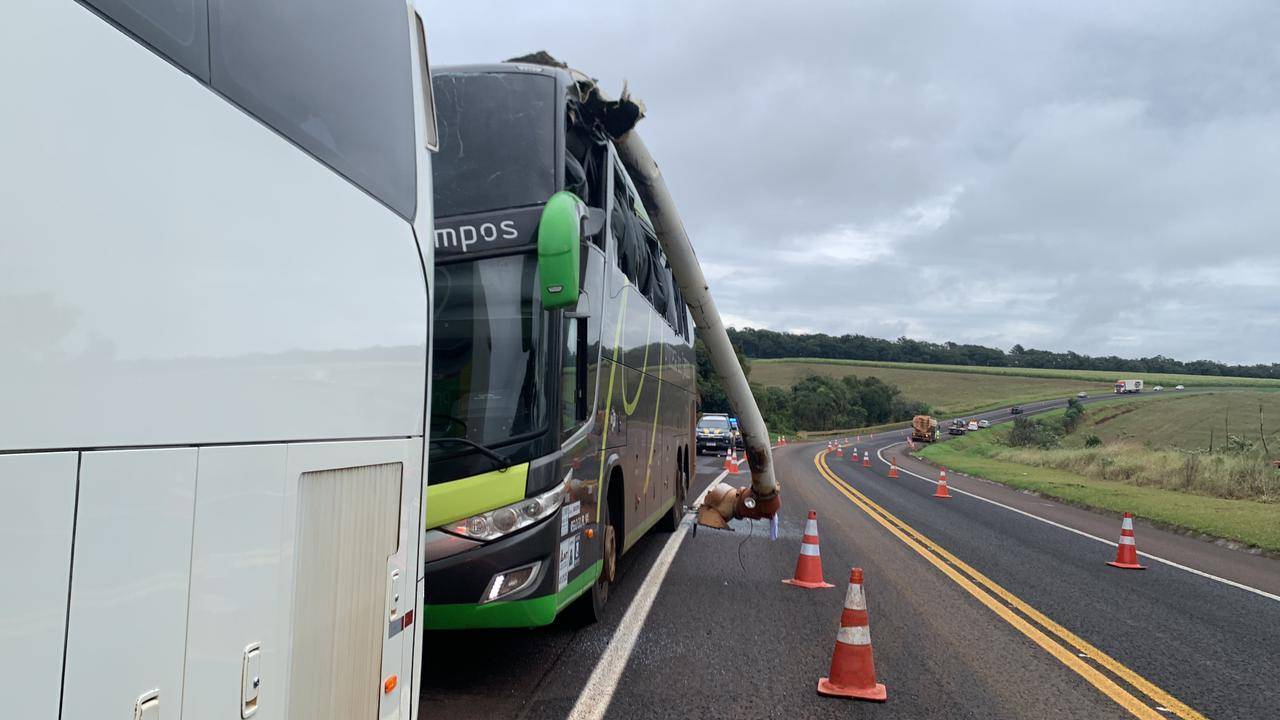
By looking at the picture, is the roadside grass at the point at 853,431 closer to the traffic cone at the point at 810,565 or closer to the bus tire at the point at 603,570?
the traffic cone at the point at 810,565

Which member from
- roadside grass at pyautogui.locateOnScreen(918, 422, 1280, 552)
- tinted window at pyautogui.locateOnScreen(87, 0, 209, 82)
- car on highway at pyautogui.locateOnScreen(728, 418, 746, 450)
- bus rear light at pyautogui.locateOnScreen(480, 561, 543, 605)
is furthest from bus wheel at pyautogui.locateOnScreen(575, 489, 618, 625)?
roadside grass at pyautogui.locateOnScreen(918, 422, 1280, 552)

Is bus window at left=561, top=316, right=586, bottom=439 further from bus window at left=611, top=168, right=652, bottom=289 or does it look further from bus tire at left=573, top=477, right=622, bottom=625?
bus window at left=611, top=168, right=652, bottom=289

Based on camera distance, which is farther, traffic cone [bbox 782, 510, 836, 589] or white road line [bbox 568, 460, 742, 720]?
traffic cone [bbox 782, 510, 836, 589]

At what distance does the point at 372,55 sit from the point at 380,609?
2.03 m

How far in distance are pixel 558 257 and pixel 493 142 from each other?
5.29 ft

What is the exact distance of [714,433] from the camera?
39375 mm

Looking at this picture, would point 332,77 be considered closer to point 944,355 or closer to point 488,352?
point 488,352

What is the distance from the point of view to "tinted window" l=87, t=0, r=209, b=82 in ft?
6.56

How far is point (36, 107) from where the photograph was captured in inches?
64.6

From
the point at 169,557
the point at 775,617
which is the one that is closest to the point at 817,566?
the point at 775,617

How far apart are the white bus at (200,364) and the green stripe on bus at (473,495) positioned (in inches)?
69.7

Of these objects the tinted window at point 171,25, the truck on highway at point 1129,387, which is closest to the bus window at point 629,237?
the tinted window at point 171,25

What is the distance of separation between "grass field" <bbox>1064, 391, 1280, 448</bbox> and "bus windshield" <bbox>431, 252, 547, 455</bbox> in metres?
56.4

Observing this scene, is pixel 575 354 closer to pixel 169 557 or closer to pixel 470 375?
pixel 470 375
